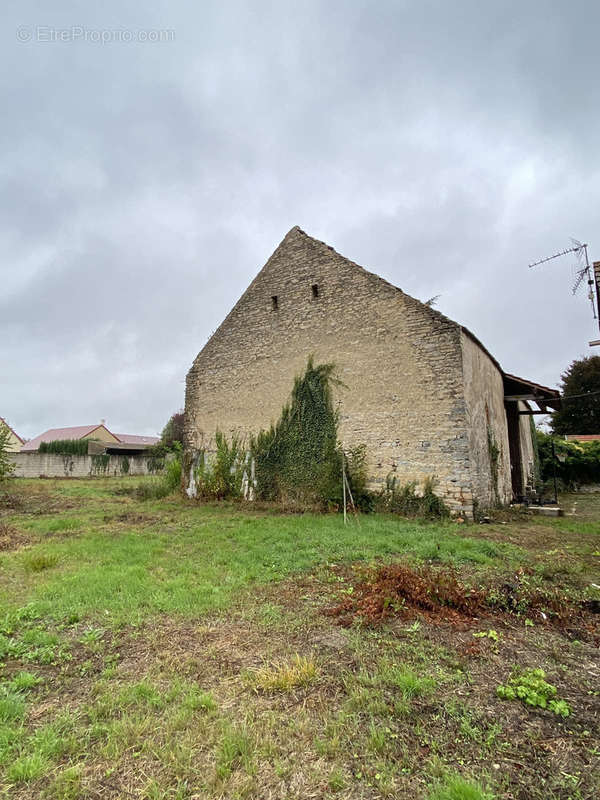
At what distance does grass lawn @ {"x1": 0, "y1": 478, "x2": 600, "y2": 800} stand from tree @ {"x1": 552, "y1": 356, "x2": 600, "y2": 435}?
29.9 metres

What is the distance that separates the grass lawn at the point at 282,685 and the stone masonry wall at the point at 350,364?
456 cm

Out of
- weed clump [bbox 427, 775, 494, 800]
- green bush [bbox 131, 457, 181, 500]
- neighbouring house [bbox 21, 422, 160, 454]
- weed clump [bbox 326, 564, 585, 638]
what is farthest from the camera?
neighbouring house [bbox 21, 422, 160, 454]

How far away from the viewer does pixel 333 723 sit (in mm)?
2467

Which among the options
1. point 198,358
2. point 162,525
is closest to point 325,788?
point 162,525

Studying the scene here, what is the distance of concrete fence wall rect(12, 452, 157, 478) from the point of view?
Answer: 94.4 ft

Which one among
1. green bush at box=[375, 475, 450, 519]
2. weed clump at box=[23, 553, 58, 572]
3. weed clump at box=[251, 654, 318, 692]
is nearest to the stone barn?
green bush at box=[375, 475, 450, 519]

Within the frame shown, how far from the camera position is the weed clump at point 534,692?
2598 millimetres

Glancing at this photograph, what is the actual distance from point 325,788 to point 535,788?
102 cm

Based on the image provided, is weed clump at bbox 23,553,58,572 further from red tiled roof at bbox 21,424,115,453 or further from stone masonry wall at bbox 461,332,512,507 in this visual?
red tiled roof at bbox 21,424,115,453

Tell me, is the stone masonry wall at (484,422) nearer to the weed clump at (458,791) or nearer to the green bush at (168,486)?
the weed clump at (458,791)

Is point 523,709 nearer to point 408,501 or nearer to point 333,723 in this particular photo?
point 333,723

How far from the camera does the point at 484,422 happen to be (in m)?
11.7

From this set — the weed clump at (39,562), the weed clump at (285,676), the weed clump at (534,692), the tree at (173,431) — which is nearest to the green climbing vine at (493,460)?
the weed clump at (534,692)

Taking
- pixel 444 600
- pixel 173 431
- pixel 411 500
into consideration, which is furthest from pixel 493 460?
pixel 173 431
